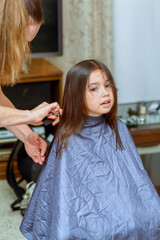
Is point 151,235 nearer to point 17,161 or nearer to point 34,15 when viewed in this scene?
point 34,15

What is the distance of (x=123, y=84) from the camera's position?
3.81 meters

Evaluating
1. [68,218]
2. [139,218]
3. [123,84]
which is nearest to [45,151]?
[68,218]

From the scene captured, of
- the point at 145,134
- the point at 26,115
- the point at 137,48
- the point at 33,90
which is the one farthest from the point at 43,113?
the point at 137,48

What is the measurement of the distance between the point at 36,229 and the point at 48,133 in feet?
5.42

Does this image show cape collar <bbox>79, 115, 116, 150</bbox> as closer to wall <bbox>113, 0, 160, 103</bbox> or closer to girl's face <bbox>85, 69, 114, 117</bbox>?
girl's face <bbox>85, 69, 114, 117</bbox>

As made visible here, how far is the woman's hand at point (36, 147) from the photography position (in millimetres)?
1703

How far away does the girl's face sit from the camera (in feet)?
5.14

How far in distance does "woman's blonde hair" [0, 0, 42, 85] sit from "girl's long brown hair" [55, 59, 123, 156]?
0.65ft

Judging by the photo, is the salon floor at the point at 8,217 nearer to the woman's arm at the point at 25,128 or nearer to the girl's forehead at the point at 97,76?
the woman's arm at the point at 25,128

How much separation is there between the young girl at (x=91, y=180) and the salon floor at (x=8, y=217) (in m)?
0.80

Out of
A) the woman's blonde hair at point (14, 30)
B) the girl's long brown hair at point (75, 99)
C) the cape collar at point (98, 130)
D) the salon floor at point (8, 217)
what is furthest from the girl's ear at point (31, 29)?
the salon floor at point (8, 217)

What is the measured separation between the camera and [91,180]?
1594 mm

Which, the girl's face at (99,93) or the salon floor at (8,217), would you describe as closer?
the girl's face at (99,93)

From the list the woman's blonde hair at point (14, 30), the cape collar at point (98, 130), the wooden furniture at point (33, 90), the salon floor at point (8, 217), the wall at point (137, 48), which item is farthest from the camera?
the wall at point (137, 48)
